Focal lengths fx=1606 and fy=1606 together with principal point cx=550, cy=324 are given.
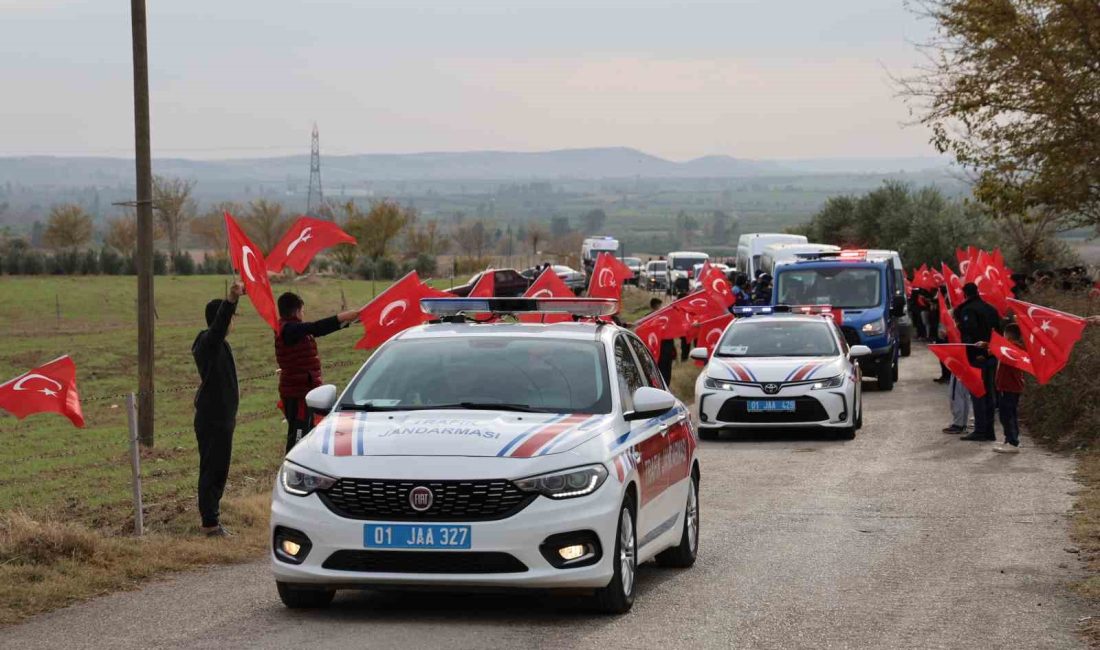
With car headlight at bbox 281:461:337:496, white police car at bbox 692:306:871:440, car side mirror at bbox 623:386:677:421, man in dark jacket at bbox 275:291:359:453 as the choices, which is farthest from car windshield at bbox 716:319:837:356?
car headlight at bbox 281:461:337:496

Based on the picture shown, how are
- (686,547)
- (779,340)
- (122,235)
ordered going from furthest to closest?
(122,235), (779,340), (686,547)

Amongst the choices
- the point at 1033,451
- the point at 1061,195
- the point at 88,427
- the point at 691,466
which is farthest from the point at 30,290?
the point at 691,466

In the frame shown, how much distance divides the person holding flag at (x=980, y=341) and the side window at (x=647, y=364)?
9.32m

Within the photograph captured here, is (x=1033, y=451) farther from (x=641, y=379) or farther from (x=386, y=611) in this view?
(x=386, y=611)

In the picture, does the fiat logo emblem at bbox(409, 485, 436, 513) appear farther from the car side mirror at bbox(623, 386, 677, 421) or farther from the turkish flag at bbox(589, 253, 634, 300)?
the turkish flag at bbox(589, 253, 634, 300)

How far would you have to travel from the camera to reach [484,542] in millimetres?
7992

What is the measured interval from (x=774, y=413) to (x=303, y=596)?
1207cm

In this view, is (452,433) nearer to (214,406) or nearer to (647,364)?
(647,364)

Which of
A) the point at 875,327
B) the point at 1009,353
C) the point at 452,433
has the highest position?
the point at 452,433

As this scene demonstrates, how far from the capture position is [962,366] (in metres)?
19.2

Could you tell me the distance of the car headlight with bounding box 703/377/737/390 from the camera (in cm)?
2009

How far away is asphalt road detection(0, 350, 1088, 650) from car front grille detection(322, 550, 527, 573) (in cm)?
32

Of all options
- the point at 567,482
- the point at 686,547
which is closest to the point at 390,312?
the point at 686,547

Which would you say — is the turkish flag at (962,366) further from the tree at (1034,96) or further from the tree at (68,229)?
the tree at (68,229)
